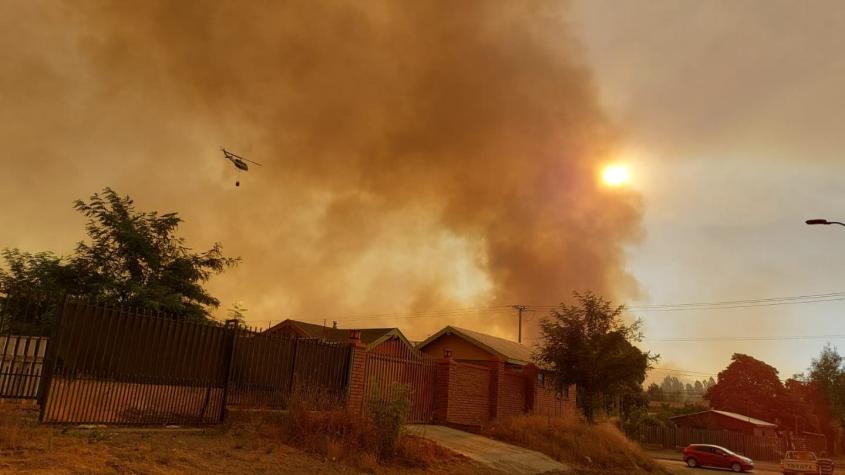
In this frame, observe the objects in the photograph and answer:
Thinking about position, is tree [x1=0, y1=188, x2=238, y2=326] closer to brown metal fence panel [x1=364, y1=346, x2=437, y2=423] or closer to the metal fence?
brown metal fence panel [x1=364, y1=346, x2=437, y2=423]

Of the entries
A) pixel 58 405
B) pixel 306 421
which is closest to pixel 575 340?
pixel 306 421

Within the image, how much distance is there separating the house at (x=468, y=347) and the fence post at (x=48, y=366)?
2425 centimetres

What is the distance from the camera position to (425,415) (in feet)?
64.5

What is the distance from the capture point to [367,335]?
1607 inches

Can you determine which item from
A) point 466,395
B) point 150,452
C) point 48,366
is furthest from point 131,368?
point 466,395

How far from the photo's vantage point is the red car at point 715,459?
31.4 metres

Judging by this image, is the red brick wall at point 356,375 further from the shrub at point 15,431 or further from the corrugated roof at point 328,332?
the corrugated roof at point 328,332

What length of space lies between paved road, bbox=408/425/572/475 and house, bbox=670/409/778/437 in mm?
42166

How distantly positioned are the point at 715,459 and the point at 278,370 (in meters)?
28.8

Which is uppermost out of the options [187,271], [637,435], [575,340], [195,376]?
[187,271]

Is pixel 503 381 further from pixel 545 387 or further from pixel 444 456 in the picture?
pixel 444 456

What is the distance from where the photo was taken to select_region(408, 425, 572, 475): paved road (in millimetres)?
15367

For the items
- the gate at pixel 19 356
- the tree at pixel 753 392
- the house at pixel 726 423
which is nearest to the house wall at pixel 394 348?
the gate at pixel 19 356

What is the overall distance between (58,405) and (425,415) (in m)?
12.1
